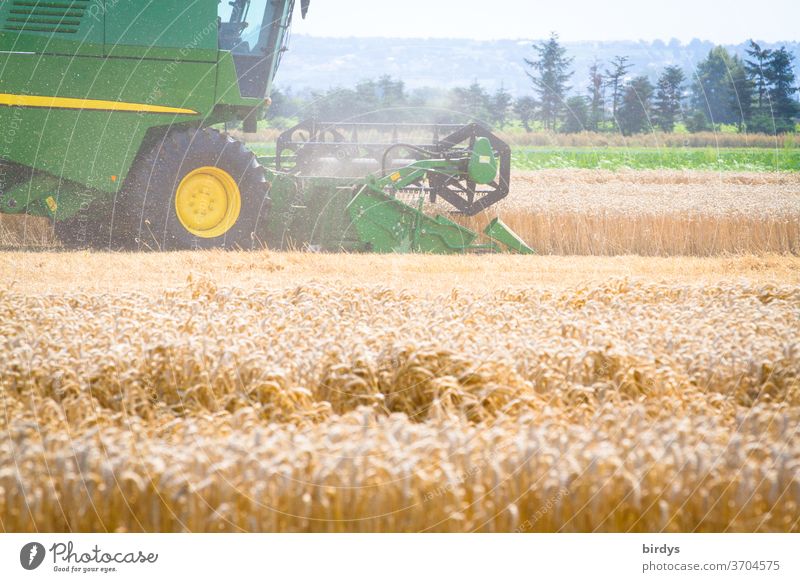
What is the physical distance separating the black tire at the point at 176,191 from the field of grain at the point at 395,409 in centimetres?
226

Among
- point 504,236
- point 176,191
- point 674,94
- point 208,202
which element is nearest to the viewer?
point 674,94

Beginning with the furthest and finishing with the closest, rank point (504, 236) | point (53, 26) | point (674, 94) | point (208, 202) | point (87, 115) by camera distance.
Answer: point (504, 236) → point (208, 202) → point (87, 115) → point (53, 26) → point (674, 94)

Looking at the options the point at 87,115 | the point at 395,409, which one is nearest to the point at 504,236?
the point at 87,115

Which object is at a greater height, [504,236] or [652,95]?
[652,95]

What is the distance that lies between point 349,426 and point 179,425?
784 mm

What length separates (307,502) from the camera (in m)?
3.26

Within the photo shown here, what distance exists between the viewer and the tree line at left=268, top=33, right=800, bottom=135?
6.57m

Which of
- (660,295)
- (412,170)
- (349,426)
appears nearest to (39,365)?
(349,426)

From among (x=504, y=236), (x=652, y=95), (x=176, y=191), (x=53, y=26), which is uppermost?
(x=53, y=26)

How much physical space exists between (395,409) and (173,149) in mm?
5263

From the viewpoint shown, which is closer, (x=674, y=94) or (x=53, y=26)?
(x=674, y=94)

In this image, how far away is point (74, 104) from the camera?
8.58 meters

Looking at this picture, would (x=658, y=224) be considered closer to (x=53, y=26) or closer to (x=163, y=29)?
(x=163, y=29)

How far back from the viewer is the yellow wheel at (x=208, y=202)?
358 inches
